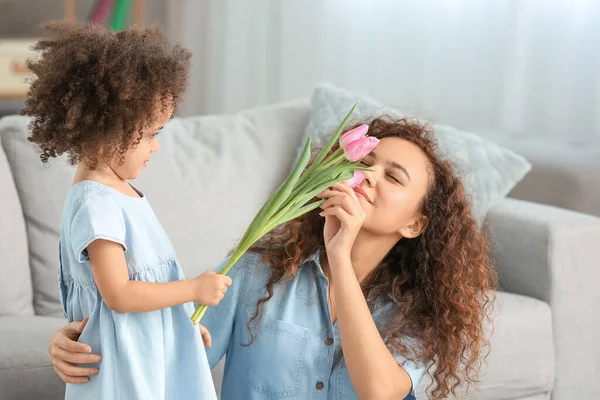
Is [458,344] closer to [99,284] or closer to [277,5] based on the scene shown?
[99,284]

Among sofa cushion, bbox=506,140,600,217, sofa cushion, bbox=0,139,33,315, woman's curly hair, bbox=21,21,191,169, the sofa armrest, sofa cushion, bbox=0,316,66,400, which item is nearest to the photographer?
woman's curly hair, bbox=21,21,191,169

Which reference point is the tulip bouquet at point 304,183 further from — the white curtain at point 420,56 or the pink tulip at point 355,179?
the white curtain at point 420,56

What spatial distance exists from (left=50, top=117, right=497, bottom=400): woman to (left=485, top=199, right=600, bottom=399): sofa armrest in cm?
61

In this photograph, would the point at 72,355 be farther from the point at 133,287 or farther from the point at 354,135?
the point at 354,135

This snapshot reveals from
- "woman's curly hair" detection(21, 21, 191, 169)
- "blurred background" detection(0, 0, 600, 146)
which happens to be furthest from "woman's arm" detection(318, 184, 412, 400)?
"blurred background" detection(0, 0, 600, 146)

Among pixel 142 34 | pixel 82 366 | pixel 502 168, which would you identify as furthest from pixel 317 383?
pixel 502 168

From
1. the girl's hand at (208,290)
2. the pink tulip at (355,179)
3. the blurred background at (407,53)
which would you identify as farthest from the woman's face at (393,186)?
the blurred background at (407,53)

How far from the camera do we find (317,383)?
1550mm

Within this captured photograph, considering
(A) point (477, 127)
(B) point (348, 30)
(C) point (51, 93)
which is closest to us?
(C) point (51, 93)

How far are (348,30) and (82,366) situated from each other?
2.75 m

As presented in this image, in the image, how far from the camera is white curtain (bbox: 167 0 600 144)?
312 cm

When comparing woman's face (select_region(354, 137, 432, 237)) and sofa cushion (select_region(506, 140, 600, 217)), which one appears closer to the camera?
woman's face (select_region(354, 137, 432, 237))

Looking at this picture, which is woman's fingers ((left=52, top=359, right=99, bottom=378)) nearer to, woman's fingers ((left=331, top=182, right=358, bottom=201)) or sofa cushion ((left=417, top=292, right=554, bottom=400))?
woman's fingers ((left=331, top=182, right=358, bottom=201))

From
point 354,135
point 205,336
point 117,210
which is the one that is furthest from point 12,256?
point 354,135
